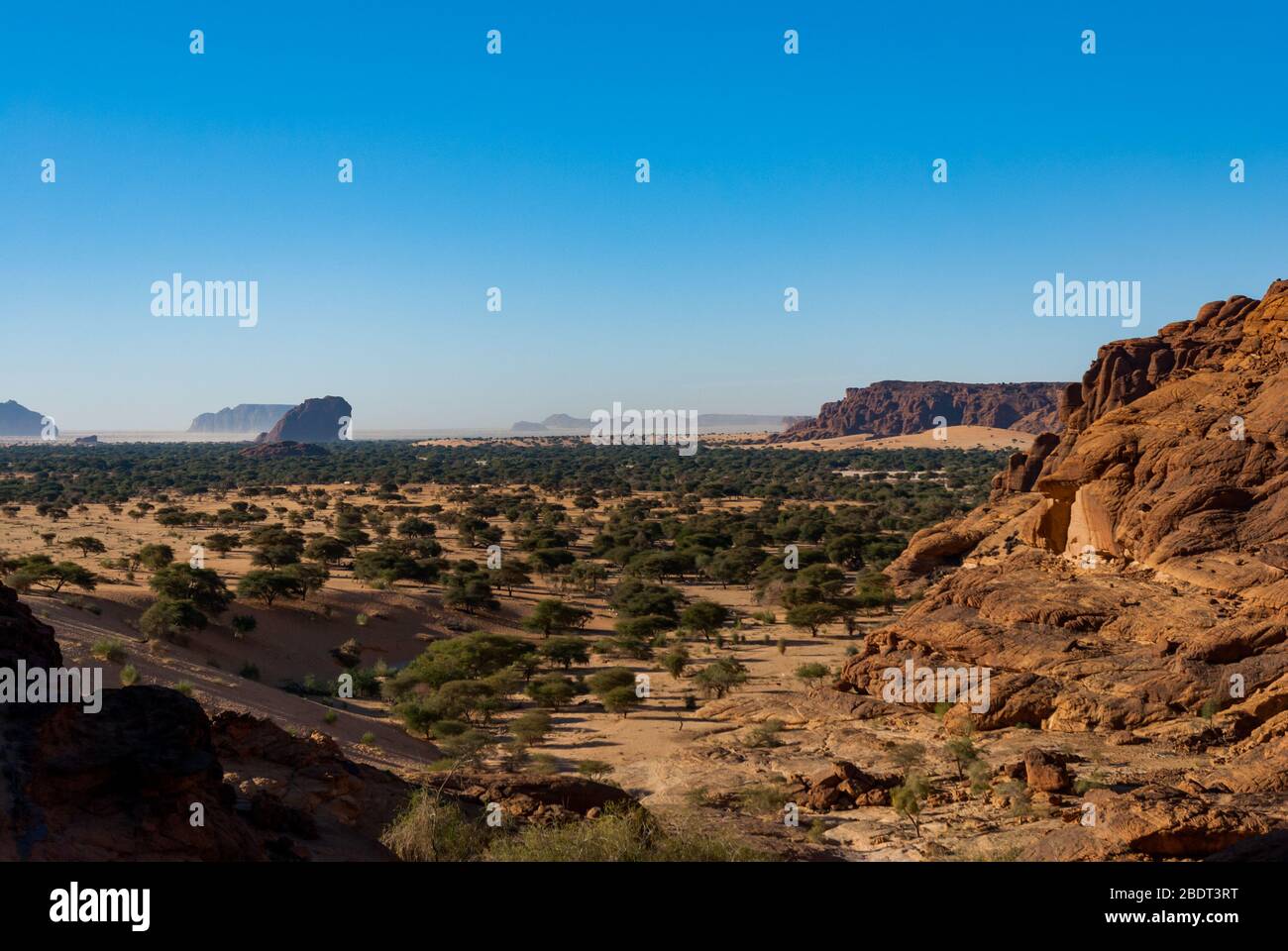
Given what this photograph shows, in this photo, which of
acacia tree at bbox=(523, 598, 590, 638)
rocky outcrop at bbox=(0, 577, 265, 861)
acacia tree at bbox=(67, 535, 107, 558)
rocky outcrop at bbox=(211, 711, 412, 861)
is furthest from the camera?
acacia tree at bbox=(67, 535, 107, 558)

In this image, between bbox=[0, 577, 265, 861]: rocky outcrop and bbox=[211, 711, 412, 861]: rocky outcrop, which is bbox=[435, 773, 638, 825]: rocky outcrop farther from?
bbox=[0, 577, 265, 861]: rocky outcrop

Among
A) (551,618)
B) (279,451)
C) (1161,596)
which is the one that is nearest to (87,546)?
(551,618)

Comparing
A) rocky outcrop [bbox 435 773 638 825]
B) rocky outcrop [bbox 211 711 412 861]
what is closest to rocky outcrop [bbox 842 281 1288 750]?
rocky outcrop [bbox 435 773 638 825]

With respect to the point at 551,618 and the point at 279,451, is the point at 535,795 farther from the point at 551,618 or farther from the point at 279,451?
A: the point at 279,451

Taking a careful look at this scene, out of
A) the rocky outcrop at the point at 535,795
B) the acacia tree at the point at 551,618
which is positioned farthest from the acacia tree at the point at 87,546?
the rocky outcrop at the point at 535,795
